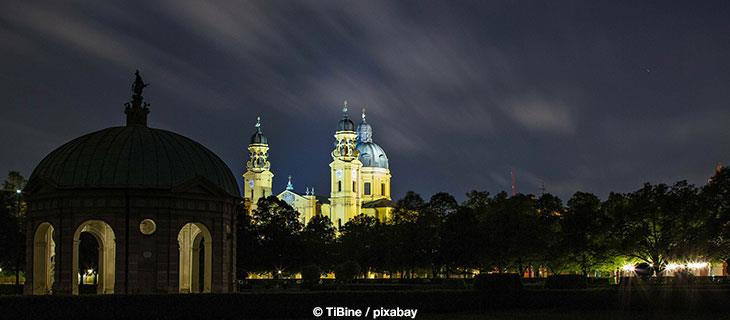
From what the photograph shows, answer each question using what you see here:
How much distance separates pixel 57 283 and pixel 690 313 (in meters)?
33.7

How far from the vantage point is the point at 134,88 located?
61750mm

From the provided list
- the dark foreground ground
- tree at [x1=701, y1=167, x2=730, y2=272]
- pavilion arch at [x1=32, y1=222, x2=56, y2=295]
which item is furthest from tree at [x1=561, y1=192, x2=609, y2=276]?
pavilion arch at [x1=32, y1=222, x2=56, y2=295]

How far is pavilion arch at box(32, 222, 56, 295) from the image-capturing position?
56.9m

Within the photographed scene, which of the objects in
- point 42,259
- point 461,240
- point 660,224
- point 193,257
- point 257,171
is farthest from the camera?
point 257,171

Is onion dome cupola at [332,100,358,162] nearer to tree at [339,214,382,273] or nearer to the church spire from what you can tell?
tree at [339,214,382,273]

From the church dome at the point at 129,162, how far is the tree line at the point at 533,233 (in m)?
38.9

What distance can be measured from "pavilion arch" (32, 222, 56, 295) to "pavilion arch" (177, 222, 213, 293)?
7350mm

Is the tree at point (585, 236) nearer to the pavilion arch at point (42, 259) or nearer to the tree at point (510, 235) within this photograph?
the tree at point (510, 235)

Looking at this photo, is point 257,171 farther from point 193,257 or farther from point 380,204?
point 193,257

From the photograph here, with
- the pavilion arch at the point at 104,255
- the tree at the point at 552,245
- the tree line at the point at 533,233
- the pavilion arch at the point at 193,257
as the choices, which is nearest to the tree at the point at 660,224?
the tree line at the point at 533,233

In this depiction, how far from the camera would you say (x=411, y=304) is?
49.5 meters

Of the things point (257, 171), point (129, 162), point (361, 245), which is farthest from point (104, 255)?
point (257, 171)

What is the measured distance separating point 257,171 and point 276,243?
90643 millimetres

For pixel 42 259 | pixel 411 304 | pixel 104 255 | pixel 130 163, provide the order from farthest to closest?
pixel 104 255, pixel 42 259, pixel 130 163, pixel 411 304
